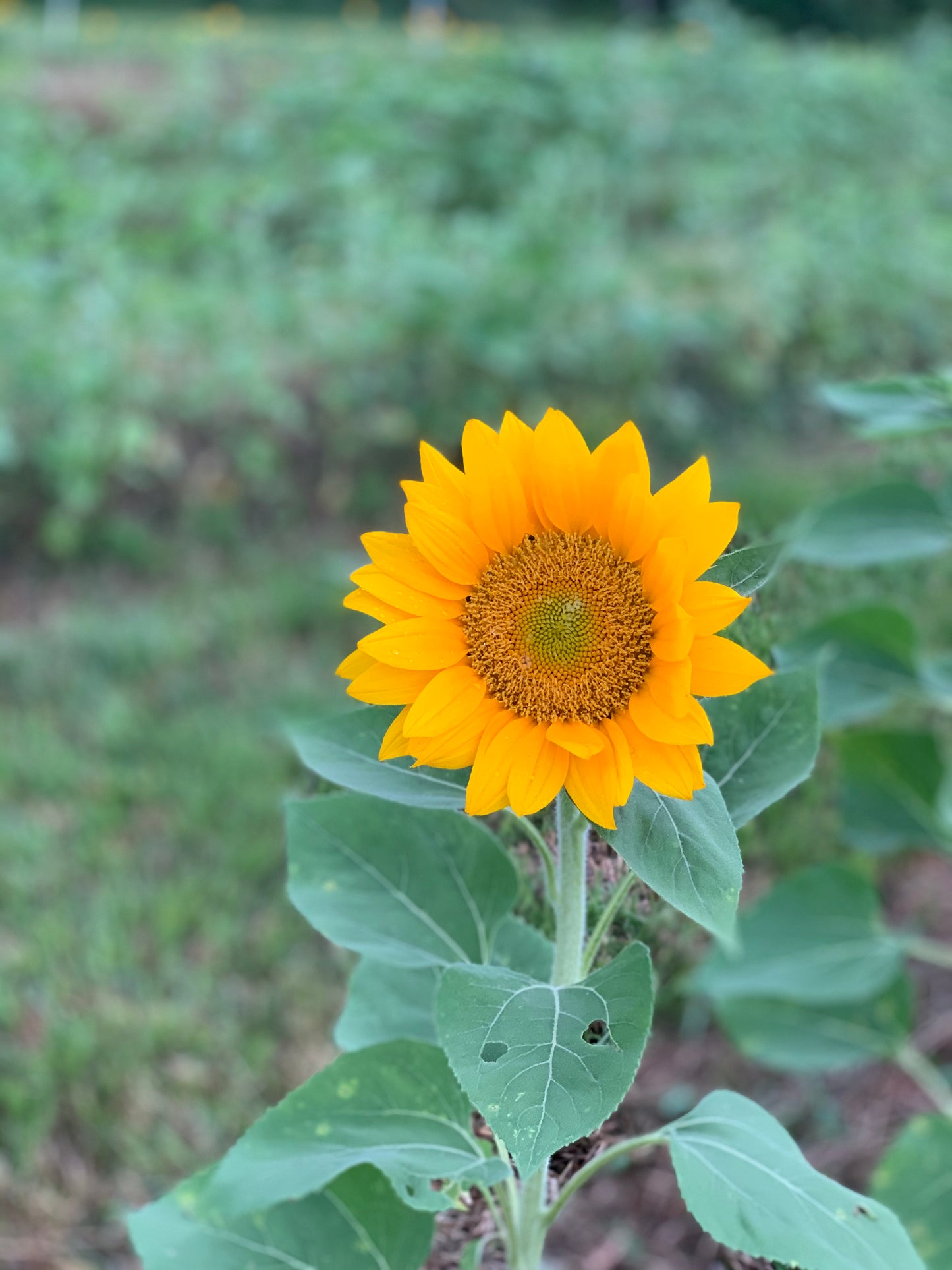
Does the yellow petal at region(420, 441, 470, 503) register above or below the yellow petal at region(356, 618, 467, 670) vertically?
above

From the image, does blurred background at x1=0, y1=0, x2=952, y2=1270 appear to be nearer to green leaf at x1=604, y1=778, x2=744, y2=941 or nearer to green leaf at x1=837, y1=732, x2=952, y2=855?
green leaf at x1=837, y1=732, x2=952, y2=855

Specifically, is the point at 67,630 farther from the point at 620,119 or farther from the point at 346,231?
the point at 620,119

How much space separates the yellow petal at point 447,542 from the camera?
0.55 meters

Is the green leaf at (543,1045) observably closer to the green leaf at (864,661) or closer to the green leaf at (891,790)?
the green leaf at (864,661)

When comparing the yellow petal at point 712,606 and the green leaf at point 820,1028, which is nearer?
the yellow petal at point 712,606

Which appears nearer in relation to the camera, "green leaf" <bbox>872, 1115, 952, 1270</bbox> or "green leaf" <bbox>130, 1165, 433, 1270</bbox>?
"green leaf" <bbox>130, 1165, 433, 1270</bbox>

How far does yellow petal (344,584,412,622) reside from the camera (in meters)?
0.55

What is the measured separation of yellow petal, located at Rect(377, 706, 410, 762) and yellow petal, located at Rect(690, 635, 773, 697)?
138mm

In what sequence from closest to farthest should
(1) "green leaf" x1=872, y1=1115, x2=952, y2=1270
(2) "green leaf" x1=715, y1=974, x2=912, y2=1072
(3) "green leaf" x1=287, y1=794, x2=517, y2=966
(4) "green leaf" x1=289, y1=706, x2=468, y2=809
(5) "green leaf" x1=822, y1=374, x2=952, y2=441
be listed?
(4) "green leaf" x1=289, y1=706, x2=468, y2=809 < (3) "green leaf" x1=287, y1=794, x2=517, y2=966 < (5) "green leaf" x1=822, y1=374, x2=952, y2=441 < (1) "green leaf" x1=872, y1=1115, x2=952, y2=1270 < (2) "green leaf" x1=715, y1=974, x2=912, y2=1072

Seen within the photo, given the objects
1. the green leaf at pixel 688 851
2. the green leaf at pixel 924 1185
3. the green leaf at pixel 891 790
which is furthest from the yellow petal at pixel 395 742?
the green leaf at pixel 891 790

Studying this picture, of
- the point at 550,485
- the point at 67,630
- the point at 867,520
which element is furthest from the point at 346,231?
the point at 550,485

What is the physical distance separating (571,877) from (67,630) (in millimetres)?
2424

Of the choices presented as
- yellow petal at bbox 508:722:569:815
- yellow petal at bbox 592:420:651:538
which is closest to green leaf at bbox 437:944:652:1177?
yellow petal at bbox 508:722:569:815

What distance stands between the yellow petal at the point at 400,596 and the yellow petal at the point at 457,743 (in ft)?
0.17
